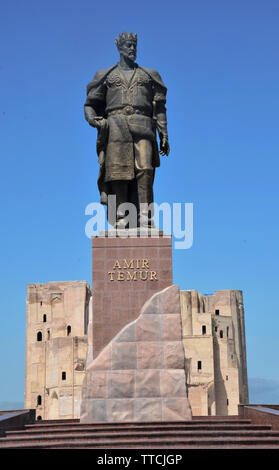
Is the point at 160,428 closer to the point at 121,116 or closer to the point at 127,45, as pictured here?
the point at 121,116

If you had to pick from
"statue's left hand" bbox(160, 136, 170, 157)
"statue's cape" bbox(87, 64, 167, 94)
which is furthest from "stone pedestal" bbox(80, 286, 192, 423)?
"statue's cape" bbox(87, 64, 167, 94)

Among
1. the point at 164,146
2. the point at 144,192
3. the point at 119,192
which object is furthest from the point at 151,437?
Answer: the point at 164,146

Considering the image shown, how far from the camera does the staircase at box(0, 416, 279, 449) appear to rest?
7.46m

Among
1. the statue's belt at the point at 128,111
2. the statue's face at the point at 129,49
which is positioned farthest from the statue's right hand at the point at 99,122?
the statue's face at the point at 129,49

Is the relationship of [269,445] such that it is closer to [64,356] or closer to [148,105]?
[148,105]

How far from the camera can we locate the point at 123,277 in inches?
408

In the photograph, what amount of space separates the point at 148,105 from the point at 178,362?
4.19 metres

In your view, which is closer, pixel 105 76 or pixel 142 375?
pixel 142 375

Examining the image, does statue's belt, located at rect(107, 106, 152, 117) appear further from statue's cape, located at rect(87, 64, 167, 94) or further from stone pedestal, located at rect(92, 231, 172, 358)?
stone pedestal, located at rect(92, 231, 172, 358)

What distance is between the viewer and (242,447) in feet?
24.0

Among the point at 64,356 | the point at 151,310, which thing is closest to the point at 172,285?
the point at 151,310

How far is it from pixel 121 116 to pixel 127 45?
3.94 feet
